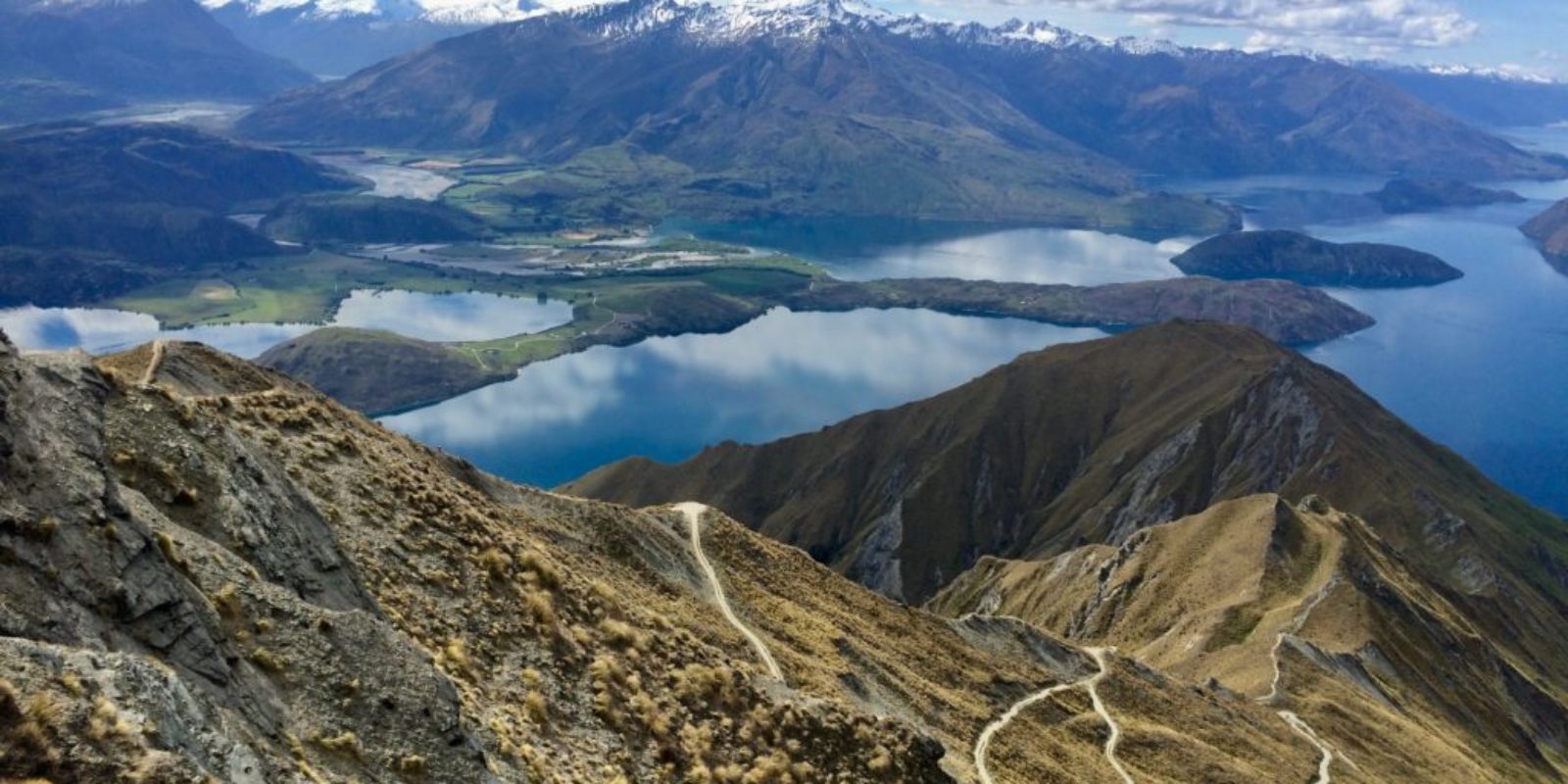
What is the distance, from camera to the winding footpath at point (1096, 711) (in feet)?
172

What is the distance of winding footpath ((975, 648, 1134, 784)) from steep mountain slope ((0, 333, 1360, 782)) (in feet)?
3.40

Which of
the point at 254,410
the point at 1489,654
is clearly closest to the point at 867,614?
the point at 254,410

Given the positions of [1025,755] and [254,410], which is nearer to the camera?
[254,410]

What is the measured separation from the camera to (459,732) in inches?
1019

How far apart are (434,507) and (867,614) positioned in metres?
31.9

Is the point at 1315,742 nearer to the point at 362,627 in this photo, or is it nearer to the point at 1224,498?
the point at 362,627

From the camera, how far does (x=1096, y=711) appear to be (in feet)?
226

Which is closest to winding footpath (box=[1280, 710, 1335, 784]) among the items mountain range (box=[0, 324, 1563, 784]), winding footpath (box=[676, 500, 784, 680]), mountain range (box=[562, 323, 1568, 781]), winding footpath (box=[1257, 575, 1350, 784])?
winding footpath (box=[1257, 575, 1350, 784])

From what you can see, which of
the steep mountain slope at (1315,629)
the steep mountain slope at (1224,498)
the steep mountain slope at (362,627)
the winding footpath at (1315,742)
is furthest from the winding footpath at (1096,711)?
the steep mountain slope at (1224,498)

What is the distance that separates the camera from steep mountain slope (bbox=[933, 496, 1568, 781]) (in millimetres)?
91875

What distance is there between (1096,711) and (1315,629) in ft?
170

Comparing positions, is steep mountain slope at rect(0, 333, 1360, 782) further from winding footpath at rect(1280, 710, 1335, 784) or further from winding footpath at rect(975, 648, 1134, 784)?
winding footpath at rect(1280, 710, 1335, 784)

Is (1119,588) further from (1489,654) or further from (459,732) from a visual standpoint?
(459,732)

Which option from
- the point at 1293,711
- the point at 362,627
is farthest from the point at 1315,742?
the point at 362,627
